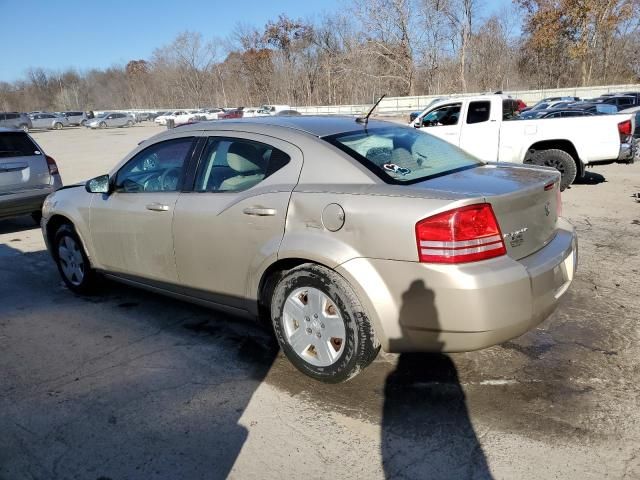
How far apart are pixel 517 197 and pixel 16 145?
7.52 meters

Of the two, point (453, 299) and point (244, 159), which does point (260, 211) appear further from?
point (453, 299)

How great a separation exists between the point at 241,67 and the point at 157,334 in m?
75.8

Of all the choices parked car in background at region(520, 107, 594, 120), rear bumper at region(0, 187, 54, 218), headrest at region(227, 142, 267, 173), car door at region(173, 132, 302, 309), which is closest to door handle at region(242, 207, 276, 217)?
car door at region(173, 132, 302, 309)

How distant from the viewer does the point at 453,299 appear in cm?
257

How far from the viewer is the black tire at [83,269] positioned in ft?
15.6

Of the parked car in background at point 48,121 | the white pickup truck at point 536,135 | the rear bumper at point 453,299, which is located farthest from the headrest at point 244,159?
the parked car in background at point 48,121

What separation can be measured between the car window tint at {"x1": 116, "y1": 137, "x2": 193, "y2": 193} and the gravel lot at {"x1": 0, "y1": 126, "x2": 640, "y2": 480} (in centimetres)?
112

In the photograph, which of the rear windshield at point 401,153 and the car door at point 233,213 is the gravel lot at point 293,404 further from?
the rear windshield at point 401,153

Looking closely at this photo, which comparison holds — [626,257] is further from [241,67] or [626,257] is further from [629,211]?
[241,67]

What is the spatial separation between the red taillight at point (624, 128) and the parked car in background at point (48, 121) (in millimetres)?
59669

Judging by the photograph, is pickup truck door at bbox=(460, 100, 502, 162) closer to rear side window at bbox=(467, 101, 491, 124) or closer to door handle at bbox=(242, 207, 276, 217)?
rear side window at bbox=(467, 101, 491, 124)

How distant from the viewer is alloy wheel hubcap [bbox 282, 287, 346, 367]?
300 cm

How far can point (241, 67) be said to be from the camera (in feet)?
244

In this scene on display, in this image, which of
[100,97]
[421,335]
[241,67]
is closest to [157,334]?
[421,335]
